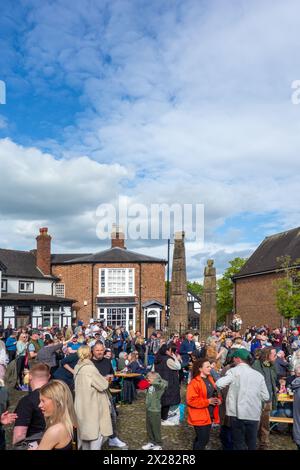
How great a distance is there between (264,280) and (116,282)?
45.9 ft

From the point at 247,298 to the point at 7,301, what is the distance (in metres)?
23.5

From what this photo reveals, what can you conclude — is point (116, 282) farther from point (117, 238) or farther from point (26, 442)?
point (26, 442)

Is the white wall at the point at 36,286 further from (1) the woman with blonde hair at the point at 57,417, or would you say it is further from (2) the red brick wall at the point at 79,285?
(1) the woman with blonde hair at the point at 57,417

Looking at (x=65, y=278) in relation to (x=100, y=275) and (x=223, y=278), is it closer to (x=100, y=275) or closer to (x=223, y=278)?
(x=100, y=275)

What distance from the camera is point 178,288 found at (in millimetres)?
19047

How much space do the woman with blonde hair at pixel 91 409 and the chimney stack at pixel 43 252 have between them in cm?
3331

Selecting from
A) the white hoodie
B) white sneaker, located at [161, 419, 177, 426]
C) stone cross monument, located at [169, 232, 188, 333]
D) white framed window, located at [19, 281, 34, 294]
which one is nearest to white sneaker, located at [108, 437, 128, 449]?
white sneaker, located at [161, 419, 177, 426]

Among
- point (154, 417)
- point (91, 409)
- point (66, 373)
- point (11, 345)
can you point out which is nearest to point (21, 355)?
point (11, 345)

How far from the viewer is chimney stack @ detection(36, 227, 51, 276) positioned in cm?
3844

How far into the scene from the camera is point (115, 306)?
124 ft

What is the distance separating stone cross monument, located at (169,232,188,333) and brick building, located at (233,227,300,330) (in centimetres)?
1983

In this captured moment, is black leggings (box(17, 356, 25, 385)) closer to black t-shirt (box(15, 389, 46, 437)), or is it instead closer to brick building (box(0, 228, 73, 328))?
black t-shirt (box(15, 389, 46, 437))

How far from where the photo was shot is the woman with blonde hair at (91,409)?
5.74 m
